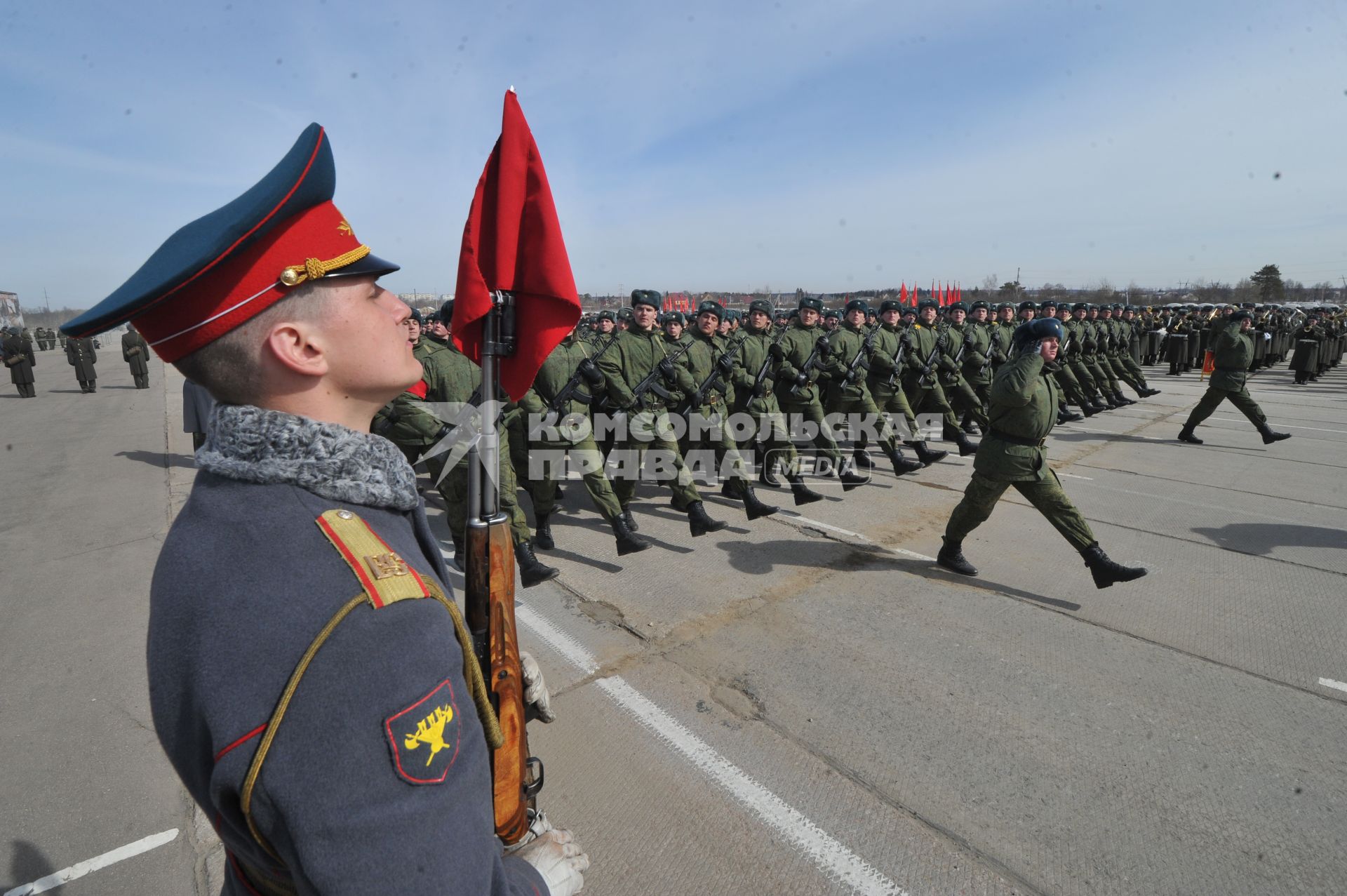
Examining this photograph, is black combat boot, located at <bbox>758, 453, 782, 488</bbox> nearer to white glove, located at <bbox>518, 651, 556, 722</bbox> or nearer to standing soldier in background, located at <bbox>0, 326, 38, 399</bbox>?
white glove, located at <bbox>518, 651, 556, 722</bbox>

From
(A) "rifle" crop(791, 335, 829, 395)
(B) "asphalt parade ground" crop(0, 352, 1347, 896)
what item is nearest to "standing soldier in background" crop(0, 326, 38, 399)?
(B) "asphalt parade ground" crop(0, 352, 1347, 896)

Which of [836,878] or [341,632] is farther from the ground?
[341,632]

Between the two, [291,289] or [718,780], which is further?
[718,780]

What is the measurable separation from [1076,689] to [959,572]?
4.99ft

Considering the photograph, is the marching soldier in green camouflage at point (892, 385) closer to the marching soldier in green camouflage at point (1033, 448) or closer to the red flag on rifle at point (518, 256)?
the marching soldier in green camouflage at point (1033, 448)

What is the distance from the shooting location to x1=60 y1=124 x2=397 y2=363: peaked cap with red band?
0.87 metres

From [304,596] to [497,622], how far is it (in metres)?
0.52

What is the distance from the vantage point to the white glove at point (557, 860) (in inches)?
43.7

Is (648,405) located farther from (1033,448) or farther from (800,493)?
(1033,448)

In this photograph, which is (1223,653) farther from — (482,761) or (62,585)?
→ (62,585)

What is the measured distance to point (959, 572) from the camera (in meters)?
4.88

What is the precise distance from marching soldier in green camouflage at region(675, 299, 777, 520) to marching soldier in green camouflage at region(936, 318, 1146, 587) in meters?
2.10

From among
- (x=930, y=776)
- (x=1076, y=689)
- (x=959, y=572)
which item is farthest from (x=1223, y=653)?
(x=930, y=776)

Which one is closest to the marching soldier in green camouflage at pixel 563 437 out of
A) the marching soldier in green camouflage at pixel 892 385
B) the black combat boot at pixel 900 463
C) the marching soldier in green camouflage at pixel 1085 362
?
the black combat boot at pixel 900 463
